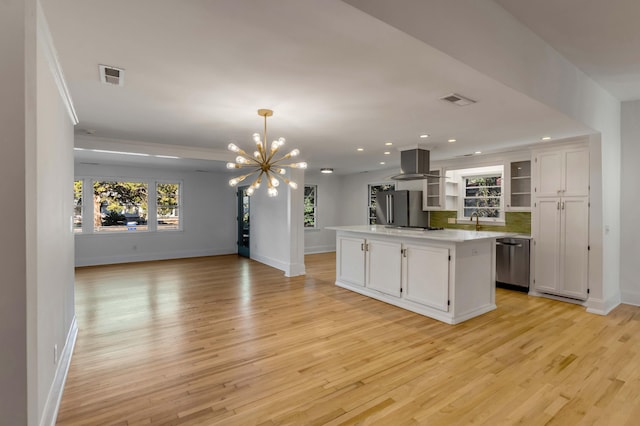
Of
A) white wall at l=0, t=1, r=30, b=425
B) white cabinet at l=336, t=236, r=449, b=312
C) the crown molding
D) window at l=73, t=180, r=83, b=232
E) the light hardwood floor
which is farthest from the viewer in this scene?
window at l=73, t=180, r=83, b=232

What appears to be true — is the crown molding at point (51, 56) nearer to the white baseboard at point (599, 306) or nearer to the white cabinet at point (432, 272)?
the white cabinet at point (432, 272)

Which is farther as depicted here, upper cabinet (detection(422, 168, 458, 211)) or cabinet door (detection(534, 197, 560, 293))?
upper cabinet (detection(422, 168, 458, 211))

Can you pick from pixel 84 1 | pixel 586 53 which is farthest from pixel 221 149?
pixel 586 53

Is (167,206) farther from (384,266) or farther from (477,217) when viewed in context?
(477,217)

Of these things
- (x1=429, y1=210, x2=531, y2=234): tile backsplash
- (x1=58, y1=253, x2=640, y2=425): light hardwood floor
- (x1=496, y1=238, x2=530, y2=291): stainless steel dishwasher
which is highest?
(x1=429, y1=210, x2=531, y2=234): tile backsplash

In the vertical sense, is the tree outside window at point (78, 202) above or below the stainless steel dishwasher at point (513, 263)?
above

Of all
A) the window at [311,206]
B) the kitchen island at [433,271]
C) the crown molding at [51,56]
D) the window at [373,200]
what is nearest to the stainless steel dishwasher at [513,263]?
the kitchen island at [433,271]

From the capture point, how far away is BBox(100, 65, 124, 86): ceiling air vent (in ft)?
7.93

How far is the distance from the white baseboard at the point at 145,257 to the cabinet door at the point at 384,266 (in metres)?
5.85

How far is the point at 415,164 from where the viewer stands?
530cm

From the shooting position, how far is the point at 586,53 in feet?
10.3

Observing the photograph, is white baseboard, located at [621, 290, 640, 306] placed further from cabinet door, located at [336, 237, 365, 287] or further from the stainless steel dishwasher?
cabinet door, located at [336, 237, 365, 287]

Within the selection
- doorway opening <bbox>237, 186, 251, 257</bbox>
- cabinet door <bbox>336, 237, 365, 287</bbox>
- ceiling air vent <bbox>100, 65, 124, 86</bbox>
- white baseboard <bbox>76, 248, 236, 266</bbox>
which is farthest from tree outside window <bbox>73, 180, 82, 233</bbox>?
cabinet door <bbox>336, 237, 365, 287</bbox>

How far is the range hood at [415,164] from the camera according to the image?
5.29m
